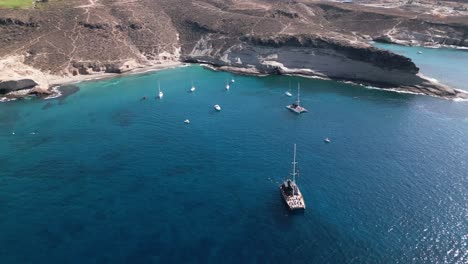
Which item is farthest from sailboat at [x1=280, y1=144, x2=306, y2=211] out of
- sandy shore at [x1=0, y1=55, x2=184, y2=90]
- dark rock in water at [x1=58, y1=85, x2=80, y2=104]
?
sandy shore at [x1=0, y1=55, x2=184, y2=90]

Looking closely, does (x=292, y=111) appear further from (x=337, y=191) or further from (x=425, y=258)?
(x=425, y=258)

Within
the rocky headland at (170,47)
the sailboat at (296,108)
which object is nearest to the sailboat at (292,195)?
the sailboat at (296,108)

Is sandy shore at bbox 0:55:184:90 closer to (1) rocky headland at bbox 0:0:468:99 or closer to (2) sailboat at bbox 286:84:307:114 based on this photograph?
(1) rocky headland at bbox 0:0:468:99

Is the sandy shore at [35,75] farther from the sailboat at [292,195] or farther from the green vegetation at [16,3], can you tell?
the sailboat at [292,195]

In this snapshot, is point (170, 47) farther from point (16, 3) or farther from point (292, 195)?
point (292, 195)

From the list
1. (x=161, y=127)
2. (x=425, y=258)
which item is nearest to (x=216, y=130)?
(x=161, y=127)

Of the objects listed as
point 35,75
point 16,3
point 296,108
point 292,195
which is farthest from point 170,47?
point 292,195
